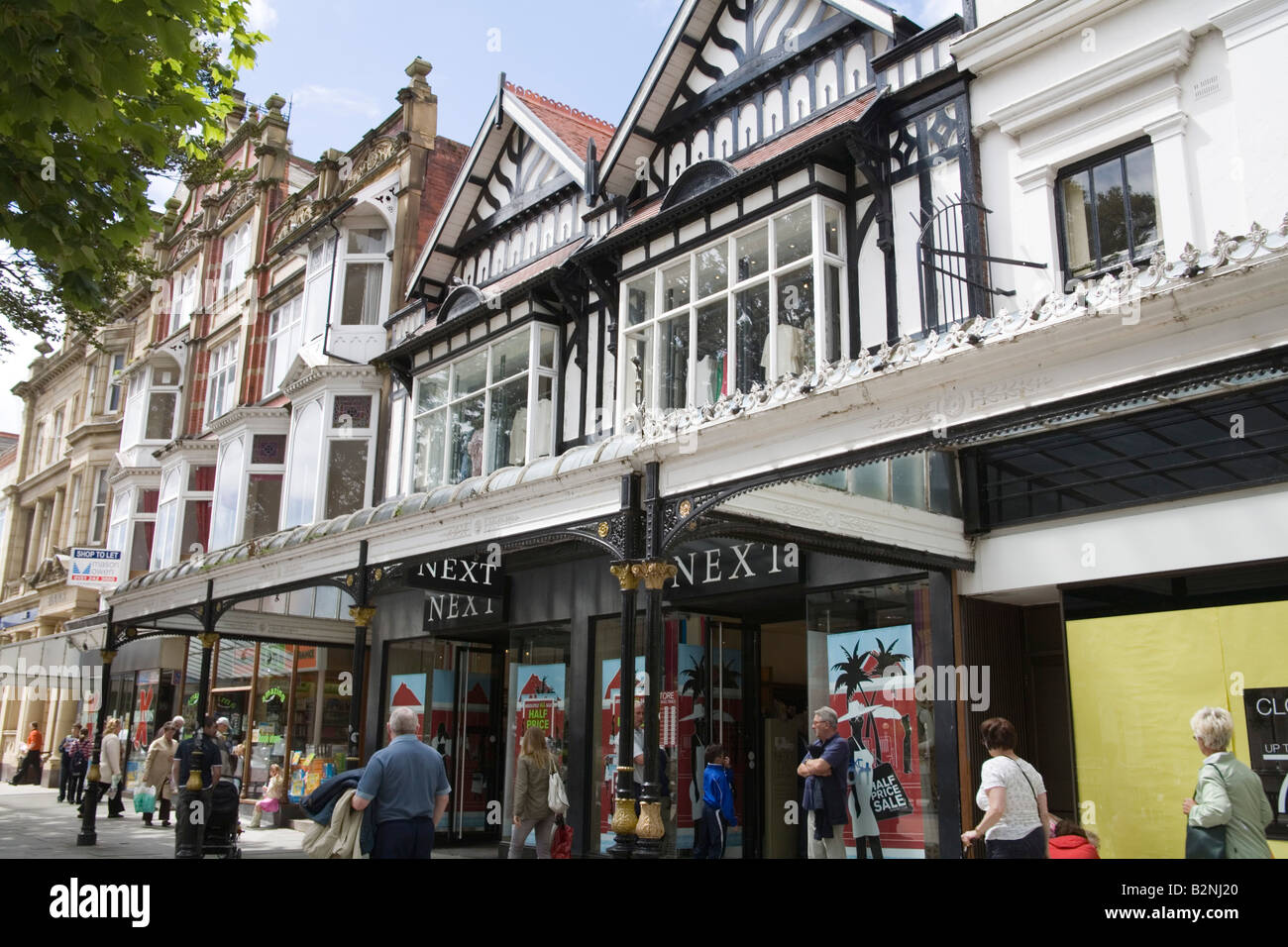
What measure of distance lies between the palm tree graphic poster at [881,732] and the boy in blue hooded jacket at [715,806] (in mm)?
1316

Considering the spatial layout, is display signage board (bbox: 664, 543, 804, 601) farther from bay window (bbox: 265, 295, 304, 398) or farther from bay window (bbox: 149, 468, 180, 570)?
bay window (bbox: 149, 468, 180, 570)

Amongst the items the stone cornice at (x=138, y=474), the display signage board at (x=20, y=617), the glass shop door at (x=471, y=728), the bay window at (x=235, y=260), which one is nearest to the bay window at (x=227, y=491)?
the stone cornice at (x=138, y=474)

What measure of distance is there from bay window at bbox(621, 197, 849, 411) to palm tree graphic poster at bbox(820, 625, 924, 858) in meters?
3.24

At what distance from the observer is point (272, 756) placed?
21.0 m

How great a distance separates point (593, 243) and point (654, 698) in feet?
27.7

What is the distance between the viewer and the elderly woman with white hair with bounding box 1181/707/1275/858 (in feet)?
20.5

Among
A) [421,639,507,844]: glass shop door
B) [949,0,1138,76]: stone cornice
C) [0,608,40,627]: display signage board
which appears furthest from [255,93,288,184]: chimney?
[949,0,1138,76]: stone cornice

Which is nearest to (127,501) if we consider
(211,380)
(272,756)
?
(211,380)

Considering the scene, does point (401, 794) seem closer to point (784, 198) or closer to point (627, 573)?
point (627, 573)

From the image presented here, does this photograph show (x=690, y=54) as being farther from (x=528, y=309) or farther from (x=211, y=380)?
(x=211, y=380)

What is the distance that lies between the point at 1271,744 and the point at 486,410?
38.3ft

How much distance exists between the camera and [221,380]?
26.9m

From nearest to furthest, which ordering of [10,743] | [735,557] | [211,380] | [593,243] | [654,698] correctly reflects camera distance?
[654,698]
[735,557]
[593,243]
[211,380]
[10,743]

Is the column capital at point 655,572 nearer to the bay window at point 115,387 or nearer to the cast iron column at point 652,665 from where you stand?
the cast iron column at point 652,665
